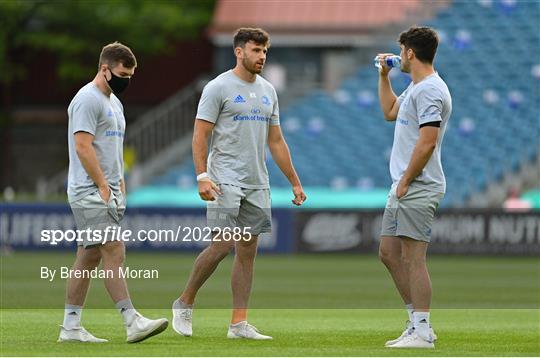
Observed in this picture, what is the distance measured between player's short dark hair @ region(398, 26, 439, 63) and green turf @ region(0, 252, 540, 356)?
2239 millimetres

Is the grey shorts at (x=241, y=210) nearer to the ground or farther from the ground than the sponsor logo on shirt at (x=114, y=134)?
nearer to the ground

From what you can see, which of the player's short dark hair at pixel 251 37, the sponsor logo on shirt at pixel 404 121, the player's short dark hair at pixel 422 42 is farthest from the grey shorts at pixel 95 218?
the player's short dark hair at pixel 422 42

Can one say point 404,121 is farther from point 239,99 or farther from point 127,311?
point 127,311

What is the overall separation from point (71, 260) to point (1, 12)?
2209 centimetres

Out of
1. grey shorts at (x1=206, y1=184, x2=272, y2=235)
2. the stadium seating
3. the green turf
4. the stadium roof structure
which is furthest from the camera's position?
the stadium roof structure

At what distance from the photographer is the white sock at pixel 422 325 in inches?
428

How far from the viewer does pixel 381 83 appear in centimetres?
1175

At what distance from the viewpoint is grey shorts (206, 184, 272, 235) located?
11.5m

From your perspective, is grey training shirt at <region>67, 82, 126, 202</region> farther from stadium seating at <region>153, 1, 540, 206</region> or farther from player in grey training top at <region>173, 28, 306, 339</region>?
stadium seating at <region>153, 1, 540, 206</region>

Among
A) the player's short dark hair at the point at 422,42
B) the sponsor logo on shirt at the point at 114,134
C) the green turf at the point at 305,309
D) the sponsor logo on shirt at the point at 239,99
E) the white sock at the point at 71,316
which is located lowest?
the green turf at the point at 305,309

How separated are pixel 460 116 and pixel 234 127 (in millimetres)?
23074

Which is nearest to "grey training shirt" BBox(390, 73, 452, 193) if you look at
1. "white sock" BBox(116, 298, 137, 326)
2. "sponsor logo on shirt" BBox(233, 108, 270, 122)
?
"sponsor logo on shirt" BBox(233, 108, 270, 122)

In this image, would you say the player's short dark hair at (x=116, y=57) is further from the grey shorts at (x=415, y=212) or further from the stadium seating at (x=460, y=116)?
the stadium seating at (x=460, y=116)

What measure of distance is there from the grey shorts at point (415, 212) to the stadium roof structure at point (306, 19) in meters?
31.6
